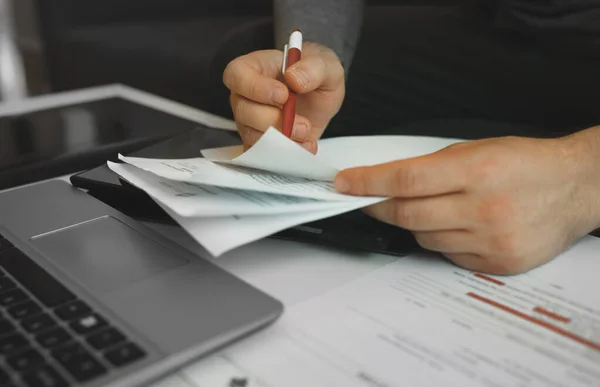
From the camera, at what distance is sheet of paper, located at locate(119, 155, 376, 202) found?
0.44m

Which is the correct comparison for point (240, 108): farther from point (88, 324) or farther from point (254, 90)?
point (88, 324)

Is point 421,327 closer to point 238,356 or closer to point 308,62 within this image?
point 238,356

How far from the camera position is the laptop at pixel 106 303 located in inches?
12.5

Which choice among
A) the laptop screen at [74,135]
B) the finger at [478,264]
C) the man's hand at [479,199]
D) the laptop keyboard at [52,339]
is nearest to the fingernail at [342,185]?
the man's hand at [479,199]

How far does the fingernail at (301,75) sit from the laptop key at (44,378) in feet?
1.24

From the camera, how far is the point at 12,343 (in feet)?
1.09

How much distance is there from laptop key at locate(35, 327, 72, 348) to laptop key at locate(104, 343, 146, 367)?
30 mm

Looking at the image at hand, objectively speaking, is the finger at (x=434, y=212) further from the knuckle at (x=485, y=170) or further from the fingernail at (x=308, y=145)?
the fingernail at (x=308, y=145)

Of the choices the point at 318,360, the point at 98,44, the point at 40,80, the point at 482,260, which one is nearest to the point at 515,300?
the point at 482,260

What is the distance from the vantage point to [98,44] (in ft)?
5.70

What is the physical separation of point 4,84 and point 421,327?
10.2ft

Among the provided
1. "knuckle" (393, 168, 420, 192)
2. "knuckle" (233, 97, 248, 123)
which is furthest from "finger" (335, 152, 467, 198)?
"knuckle" (233, 97, 248, 123)

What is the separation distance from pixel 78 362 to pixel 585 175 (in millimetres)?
428

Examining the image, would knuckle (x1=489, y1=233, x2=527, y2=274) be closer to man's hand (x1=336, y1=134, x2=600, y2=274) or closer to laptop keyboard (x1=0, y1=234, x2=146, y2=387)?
man's hand (x1=336, y1=134, x2=600, y2=274)
